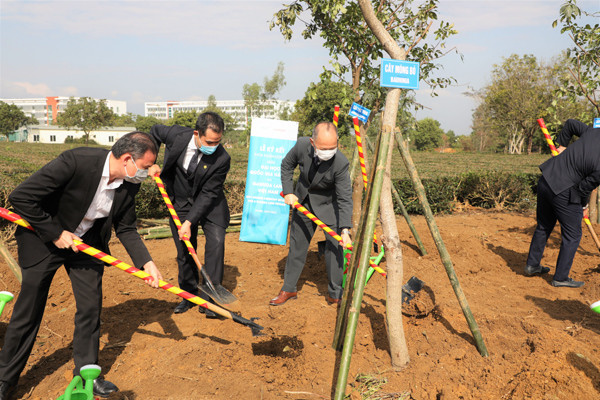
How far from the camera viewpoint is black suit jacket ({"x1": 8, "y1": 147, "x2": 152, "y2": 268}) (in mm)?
2623

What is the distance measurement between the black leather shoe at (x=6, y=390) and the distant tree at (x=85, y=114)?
160ft

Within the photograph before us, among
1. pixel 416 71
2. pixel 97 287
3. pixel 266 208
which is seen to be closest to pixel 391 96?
pixel 416 71

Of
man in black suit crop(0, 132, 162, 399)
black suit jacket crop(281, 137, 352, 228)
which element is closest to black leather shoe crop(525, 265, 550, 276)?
black suit jacket crop(281, 137, 352, 228)

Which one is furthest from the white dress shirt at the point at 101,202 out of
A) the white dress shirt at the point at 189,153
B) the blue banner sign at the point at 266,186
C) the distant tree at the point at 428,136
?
the distant tree at the point at 428,136

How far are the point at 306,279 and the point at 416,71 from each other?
3.26 m

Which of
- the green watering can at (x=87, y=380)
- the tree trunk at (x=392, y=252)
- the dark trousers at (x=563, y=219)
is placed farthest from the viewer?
the dark trousers at (x=563, y=219)

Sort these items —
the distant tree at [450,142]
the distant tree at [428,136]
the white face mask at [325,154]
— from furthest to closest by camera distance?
1. the distant tree at [450,142]
2. the distant tree at [428,136]
3. the white face mask at [325,154]

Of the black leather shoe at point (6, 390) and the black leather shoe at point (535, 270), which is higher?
the black leather shoe at point (535, 270)

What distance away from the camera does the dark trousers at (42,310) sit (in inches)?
112

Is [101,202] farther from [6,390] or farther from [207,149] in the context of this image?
[6,390]

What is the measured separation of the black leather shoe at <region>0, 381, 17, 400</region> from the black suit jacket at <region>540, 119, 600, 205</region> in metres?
5.62

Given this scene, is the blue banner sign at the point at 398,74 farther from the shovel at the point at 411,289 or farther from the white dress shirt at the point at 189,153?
the white dress shirt at the point at 189,153

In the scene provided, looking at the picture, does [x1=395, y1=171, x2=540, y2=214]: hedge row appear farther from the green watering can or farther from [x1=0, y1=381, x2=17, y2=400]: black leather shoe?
the green watering can

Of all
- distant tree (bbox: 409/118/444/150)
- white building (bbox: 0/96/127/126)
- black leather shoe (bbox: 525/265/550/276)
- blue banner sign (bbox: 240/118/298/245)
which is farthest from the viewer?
white building (bbox: 0/96/127/126)
